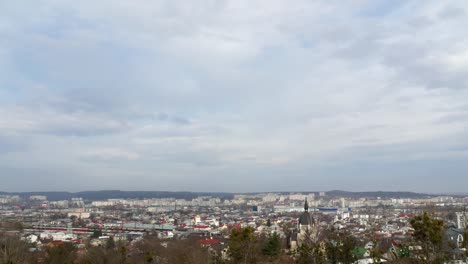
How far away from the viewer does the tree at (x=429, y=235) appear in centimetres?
1243

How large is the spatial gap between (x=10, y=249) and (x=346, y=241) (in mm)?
17491

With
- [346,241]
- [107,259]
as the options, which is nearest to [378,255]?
[346,241]

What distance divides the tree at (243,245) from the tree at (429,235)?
5748 millimetres

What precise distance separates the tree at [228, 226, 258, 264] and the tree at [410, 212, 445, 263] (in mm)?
5748

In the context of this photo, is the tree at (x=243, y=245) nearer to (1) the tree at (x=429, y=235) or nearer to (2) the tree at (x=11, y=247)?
(1) the tree at (x=429, y=235)

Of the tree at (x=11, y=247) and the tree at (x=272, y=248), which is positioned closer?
the tree at (x=11, y=247)

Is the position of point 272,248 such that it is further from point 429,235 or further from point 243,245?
point 429,235

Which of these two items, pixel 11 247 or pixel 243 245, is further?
pixel 11 247

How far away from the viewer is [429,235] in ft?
40.9

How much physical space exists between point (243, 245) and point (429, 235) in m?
6.62

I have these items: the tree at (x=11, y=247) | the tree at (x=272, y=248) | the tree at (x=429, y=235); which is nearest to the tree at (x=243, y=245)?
the tree at (x=429, y=235)

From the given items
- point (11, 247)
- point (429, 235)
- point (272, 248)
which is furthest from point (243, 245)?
point (272, 248)

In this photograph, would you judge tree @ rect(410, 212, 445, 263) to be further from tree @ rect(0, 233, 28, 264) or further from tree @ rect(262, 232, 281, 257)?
tree @ rect(262, 232, 281, 257)

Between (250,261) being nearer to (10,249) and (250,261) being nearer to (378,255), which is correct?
(378,255)
